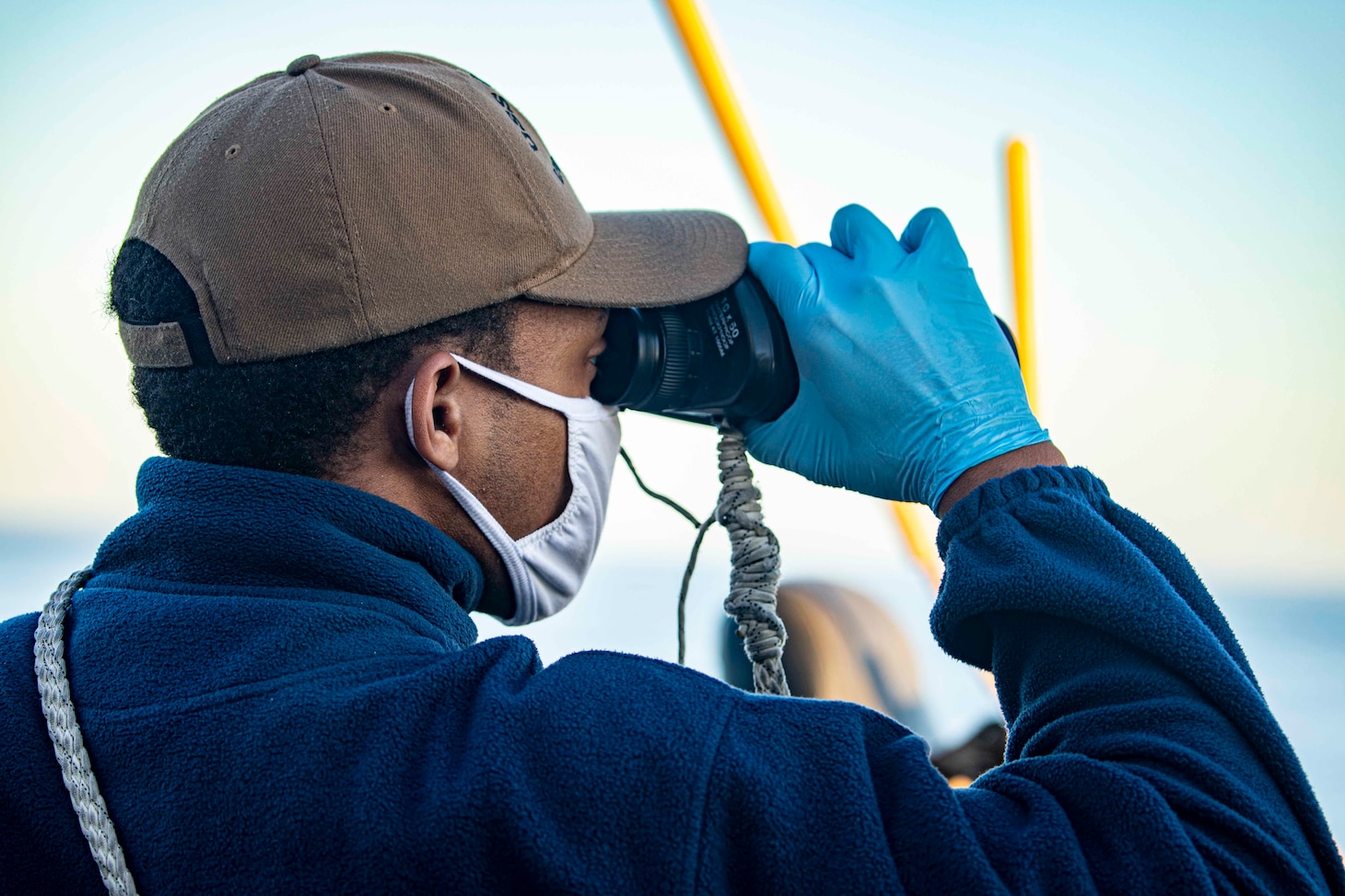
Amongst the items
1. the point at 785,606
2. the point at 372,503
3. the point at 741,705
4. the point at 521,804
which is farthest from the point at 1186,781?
the point at 785,606

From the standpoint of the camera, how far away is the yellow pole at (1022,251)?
190 centimetres

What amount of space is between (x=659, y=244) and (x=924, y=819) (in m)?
Answer: 0.67

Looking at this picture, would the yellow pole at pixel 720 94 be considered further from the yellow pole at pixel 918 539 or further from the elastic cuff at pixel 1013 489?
the elastic cuff at pixel 1013 489

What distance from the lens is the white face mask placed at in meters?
1.00

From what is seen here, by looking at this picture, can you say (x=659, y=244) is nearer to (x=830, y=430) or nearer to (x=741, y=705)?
(x=830, y=430)

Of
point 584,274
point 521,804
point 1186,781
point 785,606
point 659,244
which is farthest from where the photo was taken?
point 785,606

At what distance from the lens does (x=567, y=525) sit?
106 cm

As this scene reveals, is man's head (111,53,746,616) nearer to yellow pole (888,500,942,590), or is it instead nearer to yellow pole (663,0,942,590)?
yellow pole (663,0,942,590)

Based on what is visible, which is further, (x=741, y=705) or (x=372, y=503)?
(x=372, y=503)

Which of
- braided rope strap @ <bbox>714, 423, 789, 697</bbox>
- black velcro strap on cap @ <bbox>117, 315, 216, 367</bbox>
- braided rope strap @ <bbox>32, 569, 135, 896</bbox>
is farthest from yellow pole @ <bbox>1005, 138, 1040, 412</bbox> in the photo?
braided rope strap @ <bbox>32, 569, 135, 896</bbox>

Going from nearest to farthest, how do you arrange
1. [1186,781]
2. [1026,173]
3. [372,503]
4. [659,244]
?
[1186,781]
[372,503]
[659,244]
[1026,173]

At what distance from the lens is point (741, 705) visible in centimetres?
71

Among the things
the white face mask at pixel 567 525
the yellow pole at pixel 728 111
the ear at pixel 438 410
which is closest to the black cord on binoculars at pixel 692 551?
the white face mask at pixel 567 525

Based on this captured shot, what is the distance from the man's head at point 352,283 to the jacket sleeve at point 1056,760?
0.38 m
